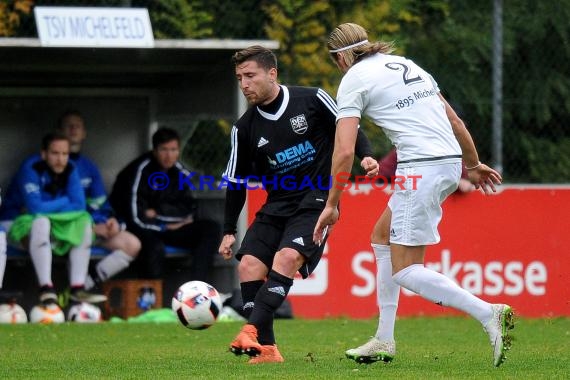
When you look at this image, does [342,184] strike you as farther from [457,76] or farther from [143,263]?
[457,76]

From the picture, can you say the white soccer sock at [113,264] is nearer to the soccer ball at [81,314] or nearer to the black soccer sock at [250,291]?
the soccer ball at [81,314]

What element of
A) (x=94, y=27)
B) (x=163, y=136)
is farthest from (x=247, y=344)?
(x=163, y=136)

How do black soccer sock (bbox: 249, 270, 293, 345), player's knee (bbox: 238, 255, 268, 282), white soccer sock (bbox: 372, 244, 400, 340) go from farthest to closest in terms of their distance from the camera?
player's knee (bbox: 238, 255, 268, 282)
white soccer sock (bbox: 372, 244, 400, 340)
black soccer sock (bbox: 249, 270, 293, 345)

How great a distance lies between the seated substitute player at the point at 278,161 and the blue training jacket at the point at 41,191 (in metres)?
4.66

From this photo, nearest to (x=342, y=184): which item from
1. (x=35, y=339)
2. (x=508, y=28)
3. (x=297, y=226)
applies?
(x=297, y=226)

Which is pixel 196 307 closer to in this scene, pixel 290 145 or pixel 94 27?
pixel 290 145

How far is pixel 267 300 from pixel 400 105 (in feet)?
4.42

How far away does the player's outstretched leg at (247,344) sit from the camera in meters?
7.26

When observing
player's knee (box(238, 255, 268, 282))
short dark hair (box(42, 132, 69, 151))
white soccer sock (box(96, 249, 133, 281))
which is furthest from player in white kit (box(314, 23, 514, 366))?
white soccer sock (box(96, 249, 133, 281))

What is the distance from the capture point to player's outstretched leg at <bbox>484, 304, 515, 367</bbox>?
691 centimetres

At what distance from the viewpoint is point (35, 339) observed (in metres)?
10.1

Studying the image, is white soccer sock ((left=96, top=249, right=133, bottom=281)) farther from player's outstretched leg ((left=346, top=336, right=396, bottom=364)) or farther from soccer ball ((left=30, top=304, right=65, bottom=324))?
player's outstretched leg ((left=346, top=336, right=396, bottom=364))

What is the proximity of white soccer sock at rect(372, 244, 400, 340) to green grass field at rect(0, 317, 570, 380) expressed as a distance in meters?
0.20

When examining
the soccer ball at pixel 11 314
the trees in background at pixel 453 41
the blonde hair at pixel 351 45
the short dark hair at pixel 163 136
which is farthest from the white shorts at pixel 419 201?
the trees in background at pixel 453 41
